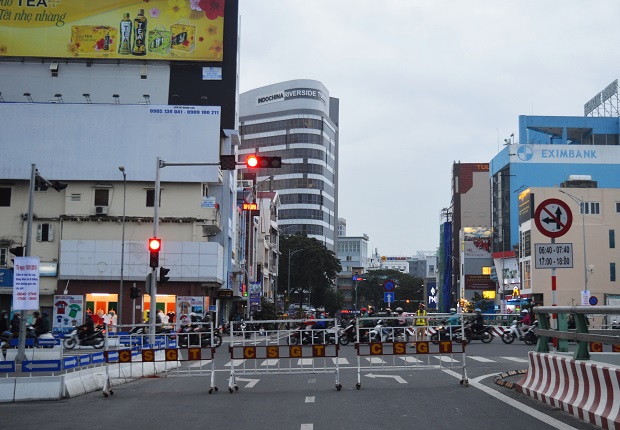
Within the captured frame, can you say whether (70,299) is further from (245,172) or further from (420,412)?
(245,172)

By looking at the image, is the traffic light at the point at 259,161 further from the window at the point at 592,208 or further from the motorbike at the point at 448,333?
the window at the point at 592,208

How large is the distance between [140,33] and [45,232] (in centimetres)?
1644

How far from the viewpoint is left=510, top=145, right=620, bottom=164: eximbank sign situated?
A: 316 ft

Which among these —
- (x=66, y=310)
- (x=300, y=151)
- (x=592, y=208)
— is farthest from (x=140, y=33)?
(x=300, y=151)

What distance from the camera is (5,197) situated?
186 ft

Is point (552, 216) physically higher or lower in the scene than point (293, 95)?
lower

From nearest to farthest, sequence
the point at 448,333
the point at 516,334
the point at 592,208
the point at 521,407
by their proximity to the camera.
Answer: the point at 521,407
the point at 448,333
the point at 516,334
the point at 592,208

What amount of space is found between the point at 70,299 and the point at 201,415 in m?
45.3

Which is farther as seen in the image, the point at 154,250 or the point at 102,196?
the point at 102,196

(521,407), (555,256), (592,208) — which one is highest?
(592,208)

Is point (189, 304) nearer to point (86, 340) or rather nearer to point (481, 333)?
point (86, 340)

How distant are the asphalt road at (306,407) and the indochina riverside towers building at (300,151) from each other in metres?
115

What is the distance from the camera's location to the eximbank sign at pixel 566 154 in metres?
96.2

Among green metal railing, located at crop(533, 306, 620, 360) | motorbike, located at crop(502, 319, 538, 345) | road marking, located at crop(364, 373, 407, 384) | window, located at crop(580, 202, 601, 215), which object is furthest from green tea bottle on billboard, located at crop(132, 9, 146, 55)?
green metal railing, located at crop(533, 306, 620, 360)
